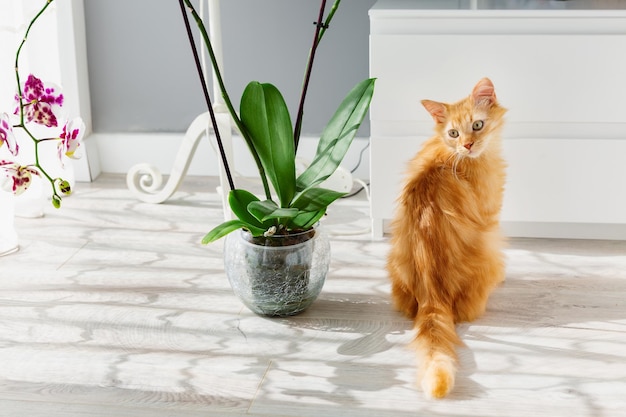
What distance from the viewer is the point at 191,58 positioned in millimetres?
2471

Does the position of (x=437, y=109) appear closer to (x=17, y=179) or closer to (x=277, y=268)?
(x=277, y=268)

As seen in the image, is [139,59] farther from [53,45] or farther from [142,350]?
[142,350]

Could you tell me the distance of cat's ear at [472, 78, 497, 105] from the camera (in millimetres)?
1651

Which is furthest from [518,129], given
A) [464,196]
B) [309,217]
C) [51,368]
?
[51,368]

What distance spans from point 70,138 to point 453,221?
29.9 inches

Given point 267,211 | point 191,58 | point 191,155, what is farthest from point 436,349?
point 191,58

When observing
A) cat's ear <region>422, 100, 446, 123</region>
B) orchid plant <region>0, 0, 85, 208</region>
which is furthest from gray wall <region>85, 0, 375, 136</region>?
orchid plant <region>0, 0, 85, 208</region>

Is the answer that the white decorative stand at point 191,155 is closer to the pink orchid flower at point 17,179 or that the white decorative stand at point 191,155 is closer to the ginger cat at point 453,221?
the ginger cat at point 453,221

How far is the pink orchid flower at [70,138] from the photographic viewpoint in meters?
1.13

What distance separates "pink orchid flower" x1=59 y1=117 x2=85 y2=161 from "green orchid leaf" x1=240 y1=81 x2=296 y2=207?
1.63 ft

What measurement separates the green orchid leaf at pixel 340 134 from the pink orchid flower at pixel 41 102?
1.77ft

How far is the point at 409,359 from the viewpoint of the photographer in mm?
1562

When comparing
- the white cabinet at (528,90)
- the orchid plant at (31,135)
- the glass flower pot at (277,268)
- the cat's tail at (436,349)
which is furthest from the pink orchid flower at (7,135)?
the white cabinet at (528,90)

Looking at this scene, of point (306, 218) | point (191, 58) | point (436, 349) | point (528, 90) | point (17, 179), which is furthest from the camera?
point (191, 58)
